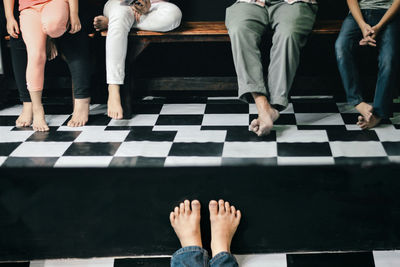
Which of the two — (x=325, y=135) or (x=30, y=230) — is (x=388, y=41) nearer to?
(x=325, y=135)

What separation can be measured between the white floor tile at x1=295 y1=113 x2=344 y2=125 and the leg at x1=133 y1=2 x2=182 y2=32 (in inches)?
36.1

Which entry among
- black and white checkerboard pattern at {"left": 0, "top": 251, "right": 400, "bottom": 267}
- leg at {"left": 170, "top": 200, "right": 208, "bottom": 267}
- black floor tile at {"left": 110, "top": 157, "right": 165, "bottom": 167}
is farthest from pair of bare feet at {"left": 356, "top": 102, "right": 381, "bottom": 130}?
leg at {"left": 170, "top": 200, "right": 208, "bottom": 267}

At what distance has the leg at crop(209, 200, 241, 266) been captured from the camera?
5.39ft

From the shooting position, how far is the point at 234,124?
2896mm

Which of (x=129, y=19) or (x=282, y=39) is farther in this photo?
(x=129, y=19)

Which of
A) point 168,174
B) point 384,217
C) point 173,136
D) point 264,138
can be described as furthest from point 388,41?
point 168,174

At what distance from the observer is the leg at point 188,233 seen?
1585mm

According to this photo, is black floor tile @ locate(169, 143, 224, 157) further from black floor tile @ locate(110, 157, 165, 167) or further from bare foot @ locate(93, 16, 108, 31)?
bare foot @ locate(93, 16, 108, 31)

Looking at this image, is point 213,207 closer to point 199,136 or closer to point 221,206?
point 221,206

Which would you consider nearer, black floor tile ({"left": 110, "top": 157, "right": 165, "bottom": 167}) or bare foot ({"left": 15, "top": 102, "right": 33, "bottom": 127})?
black floor tile ({"left": 110, "top": 157, "right": 165, "bottom": 167})

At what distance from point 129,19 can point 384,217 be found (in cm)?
189

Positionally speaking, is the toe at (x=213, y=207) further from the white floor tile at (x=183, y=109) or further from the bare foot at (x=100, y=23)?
the bare foot at (x=100, y=23)

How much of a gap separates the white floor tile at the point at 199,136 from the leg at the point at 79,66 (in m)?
0.62

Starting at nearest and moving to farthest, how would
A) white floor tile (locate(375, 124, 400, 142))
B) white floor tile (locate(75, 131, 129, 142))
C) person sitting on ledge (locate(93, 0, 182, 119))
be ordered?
white floor tile (locate(375, 124, 400, 142))
white floor tile (locate(75, 131, 129, 142))
person sitting on ledge (locate(93, 0, 182, 119))
